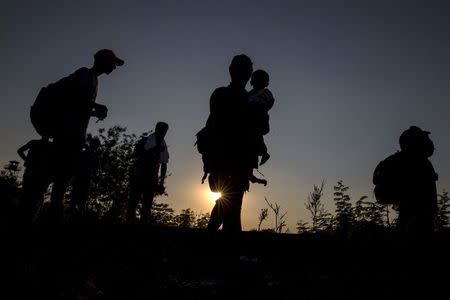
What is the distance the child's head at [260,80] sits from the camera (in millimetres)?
5340

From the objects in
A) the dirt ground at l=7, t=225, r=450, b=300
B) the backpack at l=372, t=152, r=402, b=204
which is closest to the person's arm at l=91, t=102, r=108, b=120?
the dirt ground at l=7, t=225, r=450, b=300

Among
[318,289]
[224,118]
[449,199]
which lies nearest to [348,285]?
[318,289]

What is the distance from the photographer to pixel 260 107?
188 inches

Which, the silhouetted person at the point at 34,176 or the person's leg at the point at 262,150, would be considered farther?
the person's leg at the point at 262,150

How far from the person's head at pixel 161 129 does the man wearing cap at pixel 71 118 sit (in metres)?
4.54

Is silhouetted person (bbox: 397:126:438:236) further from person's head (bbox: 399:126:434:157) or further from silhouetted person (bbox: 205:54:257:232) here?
silhouetted person (bbox: 205:54:257:232)

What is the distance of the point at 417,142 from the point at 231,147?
9.77 feet

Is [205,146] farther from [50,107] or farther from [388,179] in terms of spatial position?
[388,179]

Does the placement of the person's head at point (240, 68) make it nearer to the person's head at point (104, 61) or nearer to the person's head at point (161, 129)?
the person's head at point (104, 61)

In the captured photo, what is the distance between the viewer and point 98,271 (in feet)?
11.4

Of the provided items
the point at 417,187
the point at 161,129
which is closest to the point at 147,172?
the point at 161,129

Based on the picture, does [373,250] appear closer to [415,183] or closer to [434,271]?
[434,271]

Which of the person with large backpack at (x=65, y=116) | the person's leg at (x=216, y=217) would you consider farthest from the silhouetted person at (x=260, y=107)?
the person with large backpack at (x=65, y=116)

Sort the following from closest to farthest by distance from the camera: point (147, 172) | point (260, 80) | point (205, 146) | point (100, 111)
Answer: point (205, 146) < point (100, 111) < point (260, 80) < point (147, 172)
